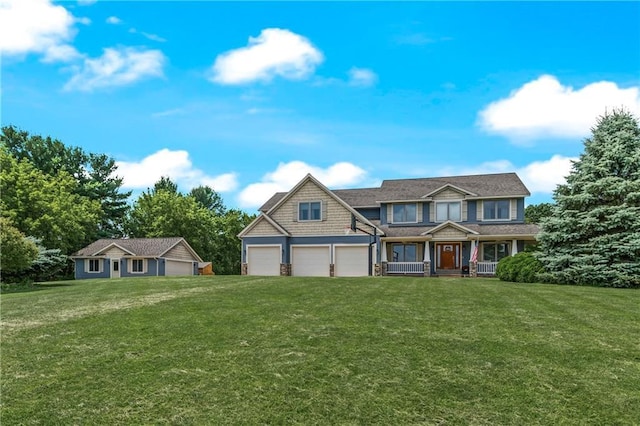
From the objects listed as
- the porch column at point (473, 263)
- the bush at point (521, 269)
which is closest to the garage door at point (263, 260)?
the porch column at point (473, 263)

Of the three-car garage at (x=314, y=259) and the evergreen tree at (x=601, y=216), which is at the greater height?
the evergreen tree at (x=601, y=216)

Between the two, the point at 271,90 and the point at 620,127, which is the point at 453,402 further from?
the point at 620,127

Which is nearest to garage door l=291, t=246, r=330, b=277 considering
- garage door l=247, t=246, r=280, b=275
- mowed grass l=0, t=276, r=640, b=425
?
garage door l=247, t=246, r=280, b=275

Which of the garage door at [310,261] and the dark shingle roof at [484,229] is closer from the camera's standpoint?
the dark shingle roof at [484,229]

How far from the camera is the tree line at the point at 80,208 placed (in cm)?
3338

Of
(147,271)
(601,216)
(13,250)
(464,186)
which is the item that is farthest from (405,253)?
(147,271)

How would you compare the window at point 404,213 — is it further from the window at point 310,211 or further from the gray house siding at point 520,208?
the gray house siding at point 520,208

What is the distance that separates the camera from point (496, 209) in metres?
30.7

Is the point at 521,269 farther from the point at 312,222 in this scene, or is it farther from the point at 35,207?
the point at 35,207

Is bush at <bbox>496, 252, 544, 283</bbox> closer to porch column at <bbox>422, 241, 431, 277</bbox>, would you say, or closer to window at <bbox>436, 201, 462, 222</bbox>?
porch column at <bbox>422, 241, 431, 277</bbox>

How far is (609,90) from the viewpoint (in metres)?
21.1

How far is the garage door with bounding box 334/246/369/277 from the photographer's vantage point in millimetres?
28609

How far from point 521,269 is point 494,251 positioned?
10234 millimetres

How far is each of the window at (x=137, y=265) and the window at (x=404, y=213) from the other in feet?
80.7
